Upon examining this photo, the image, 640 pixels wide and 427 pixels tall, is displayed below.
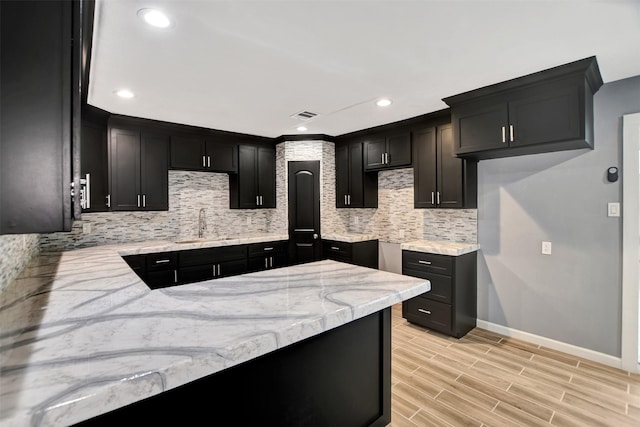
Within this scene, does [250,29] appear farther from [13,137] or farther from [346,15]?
[13,137]

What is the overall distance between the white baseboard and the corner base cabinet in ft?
0.63

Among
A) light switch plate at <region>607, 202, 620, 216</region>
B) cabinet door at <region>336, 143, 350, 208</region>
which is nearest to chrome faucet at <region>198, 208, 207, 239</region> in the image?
cabinet door at <region>336, 143, 350, 208</region>

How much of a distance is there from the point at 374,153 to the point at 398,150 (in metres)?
0.41

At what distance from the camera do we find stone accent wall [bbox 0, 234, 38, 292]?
1540 millimetres

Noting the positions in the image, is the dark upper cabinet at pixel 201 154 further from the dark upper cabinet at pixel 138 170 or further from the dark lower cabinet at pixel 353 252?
the dark lower cabinet at pixel 353 252

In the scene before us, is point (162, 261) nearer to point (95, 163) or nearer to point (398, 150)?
point (95, 163)

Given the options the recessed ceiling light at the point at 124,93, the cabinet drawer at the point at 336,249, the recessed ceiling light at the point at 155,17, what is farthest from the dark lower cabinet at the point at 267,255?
the recessed ceiling light at the point at 155,17

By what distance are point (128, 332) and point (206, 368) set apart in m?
0.34

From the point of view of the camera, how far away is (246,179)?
182 inches

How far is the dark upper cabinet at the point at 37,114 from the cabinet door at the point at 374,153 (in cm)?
377

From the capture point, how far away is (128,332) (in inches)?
38.0

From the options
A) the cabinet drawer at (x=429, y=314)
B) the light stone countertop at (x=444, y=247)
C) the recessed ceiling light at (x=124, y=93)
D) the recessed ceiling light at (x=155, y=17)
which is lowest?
the cabinet drawer at (x=429, y=314)

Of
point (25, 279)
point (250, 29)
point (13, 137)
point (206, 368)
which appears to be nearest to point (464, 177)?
point (250, 29)

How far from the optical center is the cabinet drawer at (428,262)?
10.8 feet
